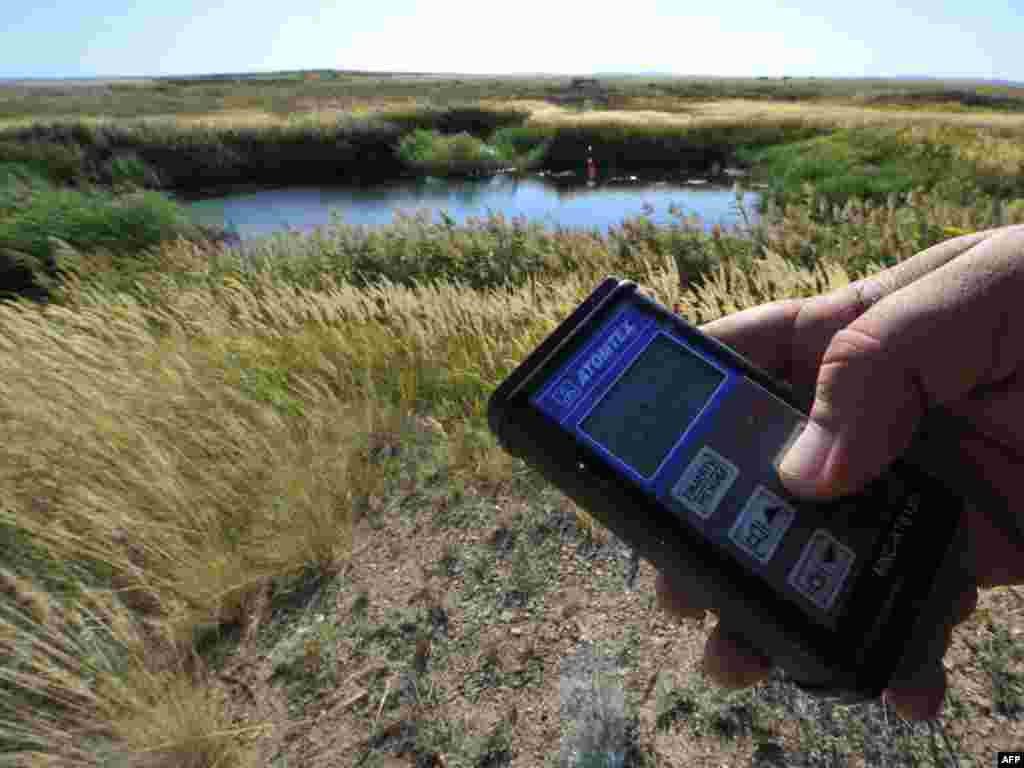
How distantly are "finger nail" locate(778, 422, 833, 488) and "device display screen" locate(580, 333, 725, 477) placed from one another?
0.70 ft

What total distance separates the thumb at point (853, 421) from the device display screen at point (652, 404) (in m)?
0.22

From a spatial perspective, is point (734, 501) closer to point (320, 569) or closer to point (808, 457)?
point (808, 457)

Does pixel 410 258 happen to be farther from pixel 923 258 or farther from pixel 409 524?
pixel 923 258

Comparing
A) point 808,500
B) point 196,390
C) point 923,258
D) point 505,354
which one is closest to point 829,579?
point 808,500

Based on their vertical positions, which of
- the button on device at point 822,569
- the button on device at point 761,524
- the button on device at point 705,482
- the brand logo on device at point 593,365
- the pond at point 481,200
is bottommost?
the pond at point 481,200

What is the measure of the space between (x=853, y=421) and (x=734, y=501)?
11.2 inches

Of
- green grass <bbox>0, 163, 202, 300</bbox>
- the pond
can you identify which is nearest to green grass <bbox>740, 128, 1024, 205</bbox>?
the pond

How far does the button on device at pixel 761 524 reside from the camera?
1109 mm

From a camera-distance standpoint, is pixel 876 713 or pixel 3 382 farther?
pixel 3 382

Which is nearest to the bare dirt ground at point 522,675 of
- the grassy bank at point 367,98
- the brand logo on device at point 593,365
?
the brand logo on device at point 593,365

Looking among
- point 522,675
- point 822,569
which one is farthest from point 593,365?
point 522,675

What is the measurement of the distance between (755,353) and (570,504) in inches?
45.6

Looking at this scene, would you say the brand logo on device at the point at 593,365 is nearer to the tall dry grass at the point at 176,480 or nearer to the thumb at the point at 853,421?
the thumb at the point at 853,421

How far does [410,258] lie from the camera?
25.2ft
